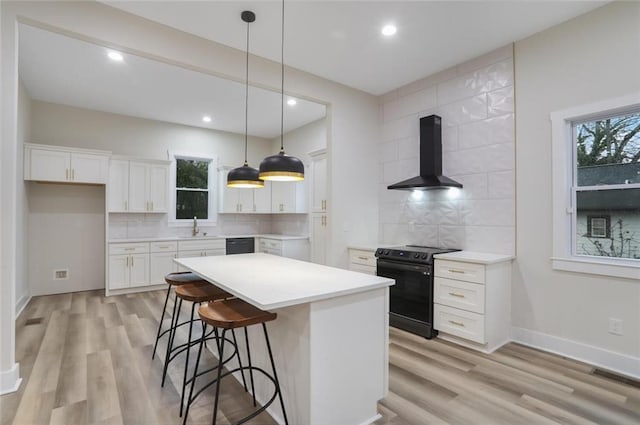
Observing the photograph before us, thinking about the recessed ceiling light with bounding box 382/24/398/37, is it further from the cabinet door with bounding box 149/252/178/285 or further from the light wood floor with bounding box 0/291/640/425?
the cabinet door with bounding box 149/252/178/285

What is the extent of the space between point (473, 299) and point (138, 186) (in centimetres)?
530

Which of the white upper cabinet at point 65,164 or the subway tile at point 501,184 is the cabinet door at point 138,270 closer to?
the white upper cabinet at point 65,164

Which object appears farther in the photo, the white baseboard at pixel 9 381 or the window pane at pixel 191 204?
the window pane at pixel 191 204

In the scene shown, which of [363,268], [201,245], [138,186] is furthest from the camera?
[201,245]

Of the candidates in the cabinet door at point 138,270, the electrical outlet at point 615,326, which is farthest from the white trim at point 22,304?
the electrical outlet at point 615,326

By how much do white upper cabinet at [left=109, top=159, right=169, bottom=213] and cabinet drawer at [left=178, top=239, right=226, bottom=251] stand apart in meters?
0.71

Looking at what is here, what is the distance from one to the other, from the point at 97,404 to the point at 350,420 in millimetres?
1689

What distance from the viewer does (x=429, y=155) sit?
3748 millimetres

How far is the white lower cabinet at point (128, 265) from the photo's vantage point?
4988mm

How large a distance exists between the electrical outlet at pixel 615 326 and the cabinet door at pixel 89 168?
6478 millimetres

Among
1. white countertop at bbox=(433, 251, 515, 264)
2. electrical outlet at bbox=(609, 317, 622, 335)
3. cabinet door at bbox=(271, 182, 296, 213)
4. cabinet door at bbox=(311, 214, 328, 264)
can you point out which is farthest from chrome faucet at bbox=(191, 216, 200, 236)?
electrical outlet at bbox=(609, 317, 622, 335)

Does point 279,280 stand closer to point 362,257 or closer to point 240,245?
point 362,257

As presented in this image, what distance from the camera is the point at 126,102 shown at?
4.88m

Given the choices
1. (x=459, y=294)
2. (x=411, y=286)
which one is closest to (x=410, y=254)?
(x=411, y=286)
